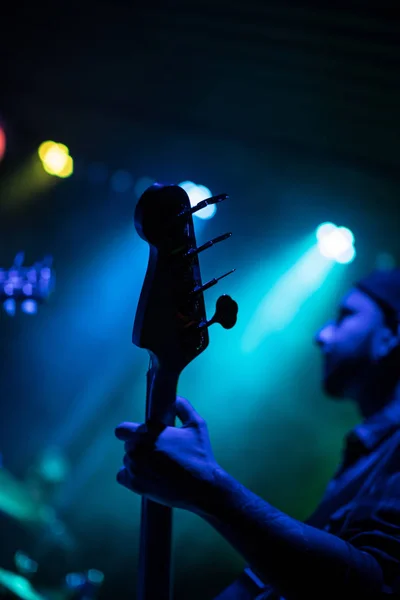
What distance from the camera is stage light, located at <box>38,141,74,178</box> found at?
4.31 metres

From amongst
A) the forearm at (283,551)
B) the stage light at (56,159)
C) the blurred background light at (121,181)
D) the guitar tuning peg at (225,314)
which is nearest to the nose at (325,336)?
the guitar tuning peg at (225,314)

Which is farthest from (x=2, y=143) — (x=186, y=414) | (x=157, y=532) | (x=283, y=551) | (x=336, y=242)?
(x=283, y=551)

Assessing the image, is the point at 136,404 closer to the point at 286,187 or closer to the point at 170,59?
the point at 286,187

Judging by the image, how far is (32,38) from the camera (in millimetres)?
3387

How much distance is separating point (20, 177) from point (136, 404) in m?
2.51

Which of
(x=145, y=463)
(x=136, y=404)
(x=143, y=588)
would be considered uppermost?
(x=136, y=404)

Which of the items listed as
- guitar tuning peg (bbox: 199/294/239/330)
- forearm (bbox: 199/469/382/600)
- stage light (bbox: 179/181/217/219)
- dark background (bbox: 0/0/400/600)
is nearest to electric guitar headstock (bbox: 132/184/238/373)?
guitar tuning peg (bbox: 199/294/239/330)

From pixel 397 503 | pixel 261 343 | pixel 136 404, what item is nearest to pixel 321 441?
pixel 261 343

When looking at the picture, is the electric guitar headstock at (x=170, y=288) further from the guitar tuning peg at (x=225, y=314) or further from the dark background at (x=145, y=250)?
the dark background at (x=145, y=250)

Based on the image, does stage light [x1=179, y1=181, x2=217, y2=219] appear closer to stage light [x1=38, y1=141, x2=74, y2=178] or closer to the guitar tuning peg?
stage light [x1=38, y1=141, x2=74, y2=178]

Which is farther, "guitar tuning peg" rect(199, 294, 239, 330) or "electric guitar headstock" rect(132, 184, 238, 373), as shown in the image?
"guitar tuning peg" rect(199, 294, 239, 330)

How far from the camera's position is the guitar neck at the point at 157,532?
3.96 ft

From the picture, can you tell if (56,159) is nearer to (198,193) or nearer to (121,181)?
(121,181)

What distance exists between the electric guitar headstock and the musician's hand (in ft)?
0.64
